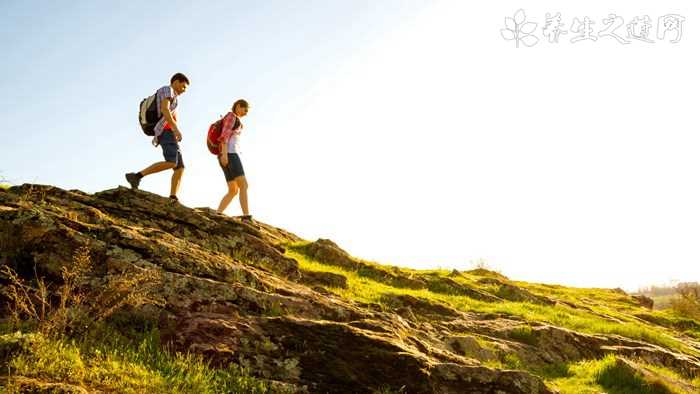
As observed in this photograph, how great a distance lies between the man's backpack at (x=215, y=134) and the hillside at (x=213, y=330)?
3289 millimetres

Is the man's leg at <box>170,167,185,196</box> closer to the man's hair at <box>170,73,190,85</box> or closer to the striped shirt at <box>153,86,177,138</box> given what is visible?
the striped shirt at <box>153,86,177,138</box>

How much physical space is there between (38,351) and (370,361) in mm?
4570

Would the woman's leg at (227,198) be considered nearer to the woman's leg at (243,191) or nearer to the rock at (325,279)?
the woman's leg at (243,191)

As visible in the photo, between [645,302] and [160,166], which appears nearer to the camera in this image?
[160,166]

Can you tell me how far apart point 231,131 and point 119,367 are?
10.2 meters

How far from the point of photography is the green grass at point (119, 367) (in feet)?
20.3

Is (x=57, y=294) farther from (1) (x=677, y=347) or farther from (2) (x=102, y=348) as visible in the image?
(1) (x=677, y=347)

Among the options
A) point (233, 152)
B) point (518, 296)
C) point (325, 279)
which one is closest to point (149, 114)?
point (233, 152)

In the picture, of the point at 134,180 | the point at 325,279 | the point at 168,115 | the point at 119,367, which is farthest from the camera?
the point at 325,279

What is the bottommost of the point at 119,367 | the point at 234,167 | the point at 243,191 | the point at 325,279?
the point at 119,367

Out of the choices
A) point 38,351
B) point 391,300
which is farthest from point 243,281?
point 391,300

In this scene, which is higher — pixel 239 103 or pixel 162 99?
pixel 239 103

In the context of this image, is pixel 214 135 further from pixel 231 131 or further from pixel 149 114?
pixel 149 114

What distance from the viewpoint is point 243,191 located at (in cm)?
1622
